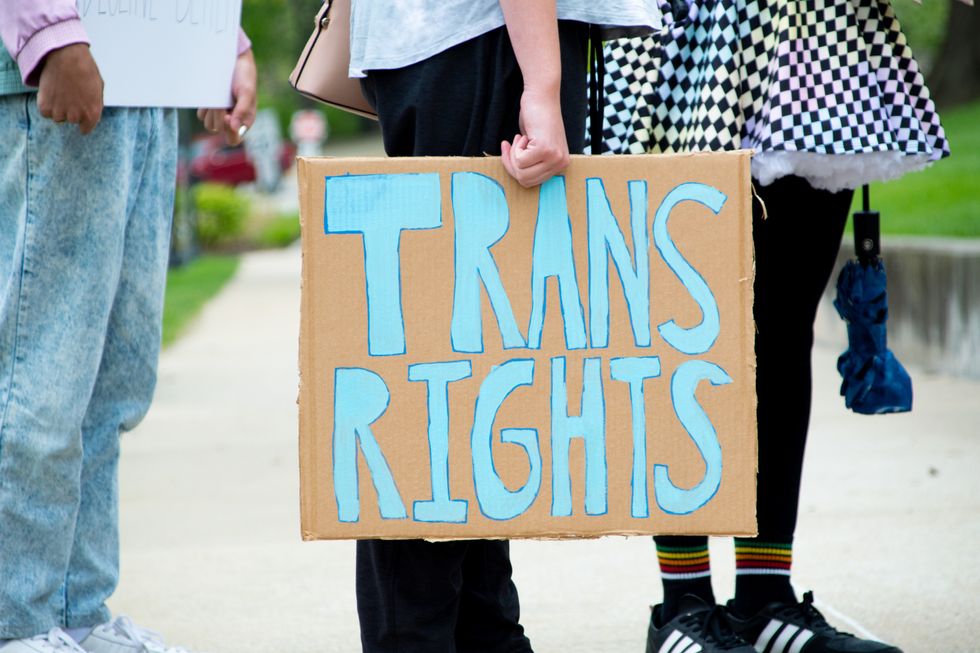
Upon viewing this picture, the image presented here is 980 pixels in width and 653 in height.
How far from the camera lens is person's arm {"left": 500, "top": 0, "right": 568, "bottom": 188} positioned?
1.95 meters

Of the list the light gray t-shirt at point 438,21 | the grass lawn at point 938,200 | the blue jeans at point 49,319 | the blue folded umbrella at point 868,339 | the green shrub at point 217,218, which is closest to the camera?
the light gray t-shirt at point 438,21

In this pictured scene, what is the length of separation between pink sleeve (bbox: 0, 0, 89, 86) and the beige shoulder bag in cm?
39

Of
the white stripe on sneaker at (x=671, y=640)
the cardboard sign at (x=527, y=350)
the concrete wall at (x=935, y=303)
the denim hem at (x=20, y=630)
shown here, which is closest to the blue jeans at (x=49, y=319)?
the denim hem at (x=20, y=630)

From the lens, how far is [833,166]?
7.75 ft

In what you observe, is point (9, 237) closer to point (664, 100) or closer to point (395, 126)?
point (395, 126)

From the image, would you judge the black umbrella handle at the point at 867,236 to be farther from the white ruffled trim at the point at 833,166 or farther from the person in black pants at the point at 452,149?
the person in black pants at the point at 452,149

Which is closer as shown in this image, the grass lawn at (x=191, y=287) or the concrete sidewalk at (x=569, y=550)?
the concrete sidewalk at (x=569, y=550)

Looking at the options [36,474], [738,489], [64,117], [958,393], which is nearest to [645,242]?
[738,489]

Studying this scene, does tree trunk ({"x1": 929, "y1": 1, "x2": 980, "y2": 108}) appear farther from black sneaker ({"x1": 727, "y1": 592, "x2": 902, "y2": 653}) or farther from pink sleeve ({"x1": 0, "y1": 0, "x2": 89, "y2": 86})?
pink sleeve ({"x1": 0, "y1": 0, "x2": 89, "y2": 86})

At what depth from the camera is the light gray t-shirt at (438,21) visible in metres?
2.06

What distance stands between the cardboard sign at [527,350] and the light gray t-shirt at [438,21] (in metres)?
0.21

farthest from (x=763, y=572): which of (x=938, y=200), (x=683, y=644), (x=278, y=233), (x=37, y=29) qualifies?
(x=278, y=233)

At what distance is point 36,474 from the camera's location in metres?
2.26

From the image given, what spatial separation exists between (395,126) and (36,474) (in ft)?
2.83
